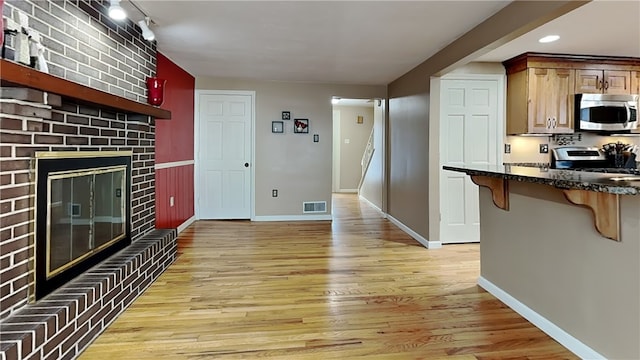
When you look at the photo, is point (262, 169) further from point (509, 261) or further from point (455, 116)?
point (509, 261)

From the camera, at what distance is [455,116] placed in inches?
167

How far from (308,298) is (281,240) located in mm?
1845

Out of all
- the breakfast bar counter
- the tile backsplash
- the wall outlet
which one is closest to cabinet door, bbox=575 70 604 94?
the tile backsplash

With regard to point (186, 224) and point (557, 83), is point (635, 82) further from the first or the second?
point (186, 224)

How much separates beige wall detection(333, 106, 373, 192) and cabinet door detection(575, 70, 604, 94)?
574 centimetres

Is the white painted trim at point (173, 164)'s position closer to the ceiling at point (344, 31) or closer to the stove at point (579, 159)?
the ceiling at point (344, 31)

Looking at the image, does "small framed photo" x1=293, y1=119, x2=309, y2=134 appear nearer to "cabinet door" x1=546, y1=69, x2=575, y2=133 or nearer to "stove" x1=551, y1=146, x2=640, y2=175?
"cabinet door" x1=546, y1=69, x2=575, y2=133

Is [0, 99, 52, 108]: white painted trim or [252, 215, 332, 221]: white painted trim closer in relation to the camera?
[0, 99, 52, 108]: white painted trim

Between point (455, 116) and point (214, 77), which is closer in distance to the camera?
point (455, 116)

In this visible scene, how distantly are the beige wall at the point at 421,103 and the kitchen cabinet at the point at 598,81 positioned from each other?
1.63 m

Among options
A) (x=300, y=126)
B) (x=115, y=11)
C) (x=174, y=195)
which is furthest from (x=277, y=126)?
(x=115, y=11)

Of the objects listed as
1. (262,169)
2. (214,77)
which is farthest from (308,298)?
(214,77)

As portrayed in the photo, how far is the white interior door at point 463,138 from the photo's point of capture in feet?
13.9

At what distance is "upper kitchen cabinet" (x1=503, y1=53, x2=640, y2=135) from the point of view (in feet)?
13.0
